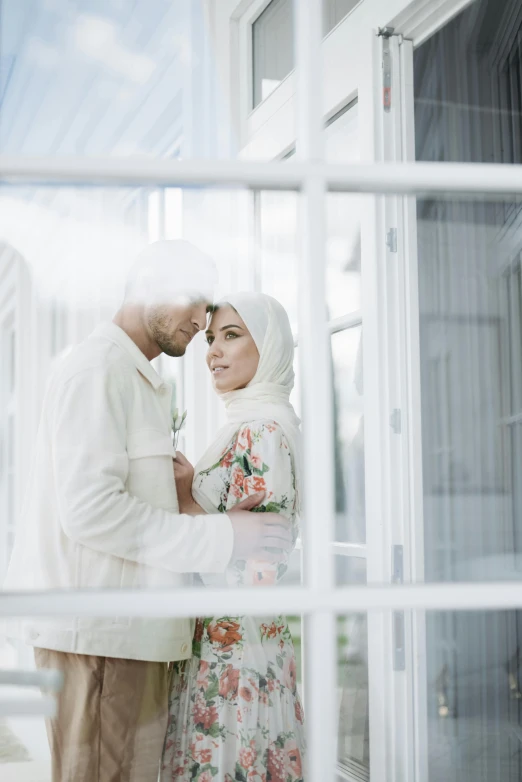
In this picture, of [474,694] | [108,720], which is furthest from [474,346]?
[108,720]

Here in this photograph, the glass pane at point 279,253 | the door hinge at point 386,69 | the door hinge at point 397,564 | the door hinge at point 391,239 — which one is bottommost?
the door hinge at point 397,564

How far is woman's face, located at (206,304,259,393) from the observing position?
4.20 feet

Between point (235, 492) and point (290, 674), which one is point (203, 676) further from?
point (235, 492)

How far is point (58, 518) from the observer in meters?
1.15

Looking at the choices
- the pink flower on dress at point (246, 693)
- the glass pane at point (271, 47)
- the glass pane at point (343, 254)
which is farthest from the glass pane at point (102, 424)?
the glass pane at point (271, 47)

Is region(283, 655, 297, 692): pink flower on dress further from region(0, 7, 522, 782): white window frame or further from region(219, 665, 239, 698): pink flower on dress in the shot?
region(0, 7, 522, 782): white window frame

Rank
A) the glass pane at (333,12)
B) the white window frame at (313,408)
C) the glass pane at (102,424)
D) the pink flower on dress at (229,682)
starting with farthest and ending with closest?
the glass pane at (333,12) < the pink flower on dress at (229,682) < the glass pane at (102,424) < the white window frame at (313,408)

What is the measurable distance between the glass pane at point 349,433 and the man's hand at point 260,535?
0.65 ft

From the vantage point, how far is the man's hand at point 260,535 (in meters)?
1.25

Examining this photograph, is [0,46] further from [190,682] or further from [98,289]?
[190,682]

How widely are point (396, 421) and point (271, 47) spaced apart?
84 cm

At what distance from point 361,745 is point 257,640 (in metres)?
0.29

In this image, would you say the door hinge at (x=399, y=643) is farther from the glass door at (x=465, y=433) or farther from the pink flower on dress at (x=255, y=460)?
the pink flower on dress at (x=255, y=460)

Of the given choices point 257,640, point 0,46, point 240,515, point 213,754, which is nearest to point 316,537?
point 240,515
